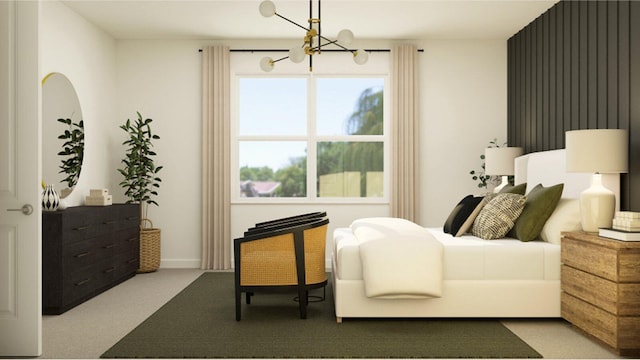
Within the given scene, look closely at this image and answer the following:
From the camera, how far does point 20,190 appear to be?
10.3 ft

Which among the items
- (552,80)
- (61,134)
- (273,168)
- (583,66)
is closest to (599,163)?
(583,66)

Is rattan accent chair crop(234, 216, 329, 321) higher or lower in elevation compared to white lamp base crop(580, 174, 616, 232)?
lower

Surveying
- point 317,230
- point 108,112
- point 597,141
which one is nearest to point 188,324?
point 317,230

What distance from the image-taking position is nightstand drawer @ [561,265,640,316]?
124 inches

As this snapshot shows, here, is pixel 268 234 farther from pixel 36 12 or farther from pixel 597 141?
pixel 597 141

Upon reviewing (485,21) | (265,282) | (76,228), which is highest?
(485,21)

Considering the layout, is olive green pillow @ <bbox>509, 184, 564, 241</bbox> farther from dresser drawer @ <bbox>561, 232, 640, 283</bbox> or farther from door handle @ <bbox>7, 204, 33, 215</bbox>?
door handle @ <bbox>7, 204, 33, 215</bbox>

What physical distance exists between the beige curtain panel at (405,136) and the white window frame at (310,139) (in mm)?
129

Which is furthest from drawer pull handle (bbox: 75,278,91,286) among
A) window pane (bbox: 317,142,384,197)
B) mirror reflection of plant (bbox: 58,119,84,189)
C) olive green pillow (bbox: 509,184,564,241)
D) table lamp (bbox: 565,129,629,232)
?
table lamp (bbox: 565,129,629,232)

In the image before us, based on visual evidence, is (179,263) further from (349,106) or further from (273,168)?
(349,106)

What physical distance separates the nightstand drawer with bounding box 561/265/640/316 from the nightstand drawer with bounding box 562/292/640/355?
0.12ft

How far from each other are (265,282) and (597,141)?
2455 mm

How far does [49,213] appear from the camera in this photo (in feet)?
14.3

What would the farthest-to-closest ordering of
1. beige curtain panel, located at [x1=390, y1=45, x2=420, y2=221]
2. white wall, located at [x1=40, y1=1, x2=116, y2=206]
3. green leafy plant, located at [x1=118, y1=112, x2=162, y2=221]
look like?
beige curtain panel, located at [x1=390, y1=45, x2=420, y2=221], green leafy plant, located at [x1=118, y1=112, x2=162, y2=221], white wall, located at [x1=40, y1=1, x2=116, y2=206]
